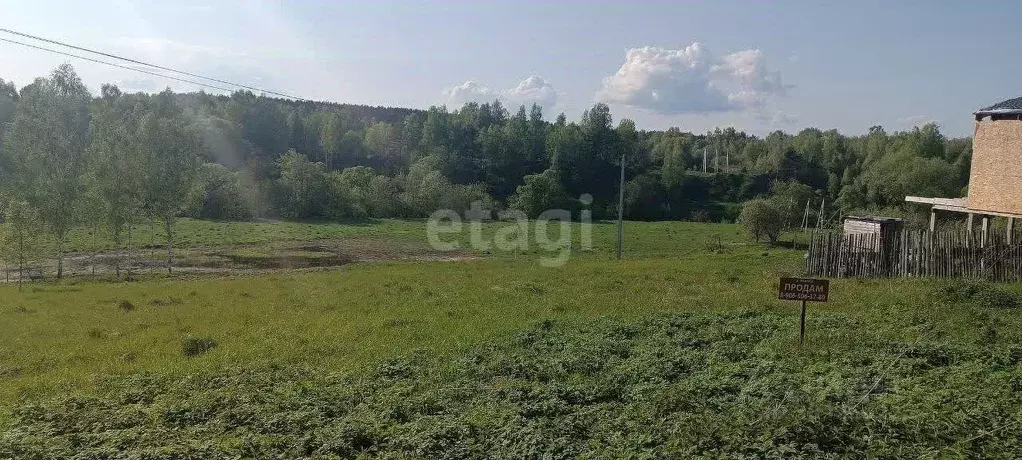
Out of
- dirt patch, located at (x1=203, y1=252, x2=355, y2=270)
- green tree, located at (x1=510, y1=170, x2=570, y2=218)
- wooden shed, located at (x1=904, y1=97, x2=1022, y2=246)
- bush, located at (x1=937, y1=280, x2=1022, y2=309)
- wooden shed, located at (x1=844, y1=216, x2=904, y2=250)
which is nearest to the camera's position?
bush, located at (x1=937, y1=280, x2=1022, y2=309)

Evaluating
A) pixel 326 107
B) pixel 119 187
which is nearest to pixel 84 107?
pixel 119 187

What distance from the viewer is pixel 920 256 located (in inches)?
784

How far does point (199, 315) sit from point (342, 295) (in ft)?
13.9

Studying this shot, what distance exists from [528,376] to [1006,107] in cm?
2065

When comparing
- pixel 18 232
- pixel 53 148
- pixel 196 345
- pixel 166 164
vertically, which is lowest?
pixel 196 345

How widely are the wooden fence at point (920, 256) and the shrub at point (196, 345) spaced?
742 inches

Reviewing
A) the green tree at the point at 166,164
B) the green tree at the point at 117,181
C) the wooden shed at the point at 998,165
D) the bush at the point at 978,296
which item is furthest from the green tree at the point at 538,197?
the bush at the point at 978,296

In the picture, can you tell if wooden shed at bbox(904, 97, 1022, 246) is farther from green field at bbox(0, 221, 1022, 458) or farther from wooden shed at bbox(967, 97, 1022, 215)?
green field at bbox(0, 221, 1022, 458)

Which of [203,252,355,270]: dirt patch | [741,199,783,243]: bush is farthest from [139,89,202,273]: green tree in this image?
[741,199,783,243]: bush

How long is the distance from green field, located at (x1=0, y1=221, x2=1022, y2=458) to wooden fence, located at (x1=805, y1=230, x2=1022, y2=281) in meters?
2.00

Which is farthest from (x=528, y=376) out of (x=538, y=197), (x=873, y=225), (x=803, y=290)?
(x=538, y=197)

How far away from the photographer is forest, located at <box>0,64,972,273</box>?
118 ft

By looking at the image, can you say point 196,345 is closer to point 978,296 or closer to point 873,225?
point 978,296

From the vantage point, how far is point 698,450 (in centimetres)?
636
